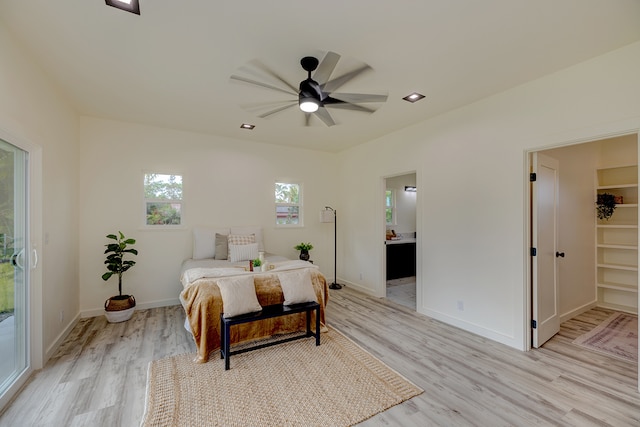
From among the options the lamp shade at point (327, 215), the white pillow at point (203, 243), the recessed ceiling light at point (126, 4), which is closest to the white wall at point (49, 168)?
the recessed ceiling light at point (126, 4)

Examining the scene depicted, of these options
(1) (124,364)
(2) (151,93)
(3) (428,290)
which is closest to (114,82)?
(2) (151,93)

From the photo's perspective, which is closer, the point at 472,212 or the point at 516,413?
the point at 516,413

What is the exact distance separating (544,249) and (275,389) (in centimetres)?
315

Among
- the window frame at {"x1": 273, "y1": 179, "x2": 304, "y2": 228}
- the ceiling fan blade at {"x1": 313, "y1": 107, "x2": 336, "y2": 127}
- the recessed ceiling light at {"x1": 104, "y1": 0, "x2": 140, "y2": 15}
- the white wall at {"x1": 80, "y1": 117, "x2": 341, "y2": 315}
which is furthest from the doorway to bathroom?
the recessed ceiling light at {"x1": 104, "y1": 0, "x2": 140, "y2": 15}

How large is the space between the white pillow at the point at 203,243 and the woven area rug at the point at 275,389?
1880 millimetres

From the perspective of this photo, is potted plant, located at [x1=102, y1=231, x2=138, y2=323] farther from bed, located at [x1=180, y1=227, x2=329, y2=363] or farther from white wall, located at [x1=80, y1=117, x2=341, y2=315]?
bed, located at [x1=180, y1=227, x2=329, y2=363]

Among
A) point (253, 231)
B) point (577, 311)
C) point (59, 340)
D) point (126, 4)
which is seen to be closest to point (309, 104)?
point (126, 4)

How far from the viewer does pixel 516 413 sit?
2.03 meters

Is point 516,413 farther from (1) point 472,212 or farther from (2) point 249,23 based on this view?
(2) point 249,23

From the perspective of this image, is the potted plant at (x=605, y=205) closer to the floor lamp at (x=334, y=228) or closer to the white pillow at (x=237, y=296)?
the floor lamp at (x=334, y=228)

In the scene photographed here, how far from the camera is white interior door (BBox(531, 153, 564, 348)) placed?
301 cm

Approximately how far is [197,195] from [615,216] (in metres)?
6.69

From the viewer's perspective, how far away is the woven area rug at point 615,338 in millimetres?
2902

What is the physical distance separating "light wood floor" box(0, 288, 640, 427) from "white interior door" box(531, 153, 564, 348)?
0.22 m
